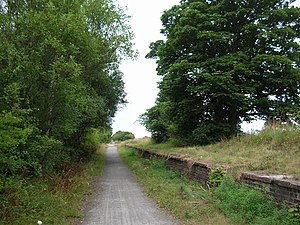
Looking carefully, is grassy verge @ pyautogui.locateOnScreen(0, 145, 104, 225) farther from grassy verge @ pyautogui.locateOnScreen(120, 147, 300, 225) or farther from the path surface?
grassy verge @ pyautogui.locateOnScreen(120, 147, 300, 225)

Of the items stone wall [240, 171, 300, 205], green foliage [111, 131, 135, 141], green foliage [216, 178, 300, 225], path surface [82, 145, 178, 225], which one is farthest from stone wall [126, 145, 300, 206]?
green foliage [111, 131, 135, 141]

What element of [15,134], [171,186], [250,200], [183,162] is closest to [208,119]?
[183,162]

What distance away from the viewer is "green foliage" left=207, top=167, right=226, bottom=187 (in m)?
10.7

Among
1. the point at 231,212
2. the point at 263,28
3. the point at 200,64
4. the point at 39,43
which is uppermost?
the point at 263,28

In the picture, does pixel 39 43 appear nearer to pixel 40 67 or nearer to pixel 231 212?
pixel 40 67

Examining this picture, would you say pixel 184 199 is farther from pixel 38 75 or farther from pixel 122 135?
pixel 122 135

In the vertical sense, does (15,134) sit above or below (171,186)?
above

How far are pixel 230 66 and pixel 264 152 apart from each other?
728 centimetres

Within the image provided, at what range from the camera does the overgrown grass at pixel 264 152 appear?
32.6 ft

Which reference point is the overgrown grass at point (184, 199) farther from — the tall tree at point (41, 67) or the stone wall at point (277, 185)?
the tall tree at point (41, 67)

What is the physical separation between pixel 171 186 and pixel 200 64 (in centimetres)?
880

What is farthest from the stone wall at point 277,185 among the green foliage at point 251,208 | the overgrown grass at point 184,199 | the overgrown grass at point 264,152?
the overgrown grass at point 184,199

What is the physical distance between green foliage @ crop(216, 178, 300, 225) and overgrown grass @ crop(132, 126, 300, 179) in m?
1.04

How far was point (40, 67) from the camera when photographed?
1079 cm
